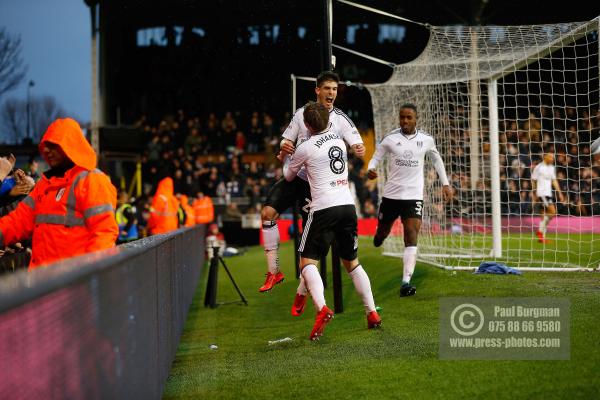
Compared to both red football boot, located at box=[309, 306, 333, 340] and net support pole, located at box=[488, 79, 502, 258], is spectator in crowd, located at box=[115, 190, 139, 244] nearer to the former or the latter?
net support pole, located at box=[488, 79, 502, 258]

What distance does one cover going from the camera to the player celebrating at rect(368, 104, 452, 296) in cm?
1034

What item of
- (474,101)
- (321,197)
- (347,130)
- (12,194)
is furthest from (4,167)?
(474,101)

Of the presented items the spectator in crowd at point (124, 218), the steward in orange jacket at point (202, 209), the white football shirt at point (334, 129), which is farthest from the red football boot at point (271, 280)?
the steward in orange jacket at point (202, 209)

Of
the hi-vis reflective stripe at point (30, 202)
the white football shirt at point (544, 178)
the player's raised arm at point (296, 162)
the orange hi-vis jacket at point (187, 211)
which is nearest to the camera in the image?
the hi-vis reflective stripe at point (30, 202)

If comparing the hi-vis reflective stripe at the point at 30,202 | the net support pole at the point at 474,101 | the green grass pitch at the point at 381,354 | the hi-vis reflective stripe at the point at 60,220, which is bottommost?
the green grass pitch at the point at 381,354

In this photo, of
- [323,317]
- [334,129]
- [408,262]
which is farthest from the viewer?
[408,262]

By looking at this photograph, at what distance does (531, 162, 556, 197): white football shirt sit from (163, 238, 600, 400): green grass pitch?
831cm

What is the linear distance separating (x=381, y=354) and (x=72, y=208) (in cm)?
255

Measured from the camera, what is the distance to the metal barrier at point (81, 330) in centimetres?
236

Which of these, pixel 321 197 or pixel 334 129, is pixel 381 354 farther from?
pixel 334 129

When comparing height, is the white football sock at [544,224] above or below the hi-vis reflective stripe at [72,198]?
below

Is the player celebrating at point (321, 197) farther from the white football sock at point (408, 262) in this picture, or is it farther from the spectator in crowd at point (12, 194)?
the white football sock at point (408, 262)

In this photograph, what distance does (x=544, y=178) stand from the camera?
19.4m

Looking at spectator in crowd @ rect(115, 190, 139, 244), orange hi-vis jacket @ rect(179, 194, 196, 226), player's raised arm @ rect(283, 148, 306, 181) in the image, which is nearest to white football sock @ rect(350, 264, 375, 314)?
player's raised arm @ rect(283, 148, 306, 181)
